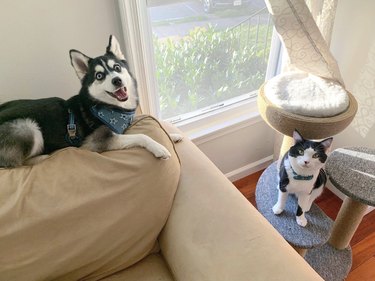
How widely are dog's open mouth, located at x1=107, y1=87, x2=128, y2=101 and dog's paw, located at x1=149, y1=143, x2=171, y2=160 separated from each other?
185mm

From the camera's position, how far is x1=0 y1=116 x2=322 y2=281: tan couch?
0.76 metres

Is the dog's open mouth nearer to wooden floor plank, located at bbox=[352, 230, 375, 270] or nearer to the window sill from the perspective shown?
the window sill

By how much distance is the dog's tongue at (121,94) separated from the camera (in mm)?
913

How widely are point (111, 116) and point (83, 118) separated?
10 centimetres

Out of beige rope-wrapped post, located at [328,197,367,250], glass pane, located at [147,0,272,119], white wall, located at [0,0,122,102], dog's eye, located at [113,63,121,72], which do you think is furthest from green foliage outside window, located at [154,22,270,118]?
beige rope-wrapped post, located at [328,197,367,250]

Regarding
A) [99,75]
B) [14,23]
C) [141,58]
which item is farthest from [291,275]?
[14,23]

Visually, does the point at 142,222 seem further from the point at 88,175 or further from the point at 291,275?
the point at 291,275

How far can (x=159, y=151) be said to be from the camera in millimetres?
888

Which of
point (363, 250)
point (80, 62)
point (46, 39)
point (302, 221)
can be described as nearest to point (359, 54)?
point (302, 221)

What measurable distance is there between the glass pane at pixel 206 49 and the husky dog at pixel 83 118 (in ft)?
1.32

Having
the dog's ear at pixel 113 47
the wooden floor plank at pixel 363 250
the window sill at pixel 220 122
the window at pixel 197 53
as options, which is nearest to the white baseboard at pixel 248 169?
the window sill at pixel 220 122

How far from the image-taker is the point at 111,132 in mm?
952

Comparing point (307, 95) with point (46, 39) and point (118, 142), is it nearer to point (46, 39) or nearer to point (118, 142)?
point (118, 142)

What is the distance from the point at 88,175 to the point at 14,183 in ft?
0.67
